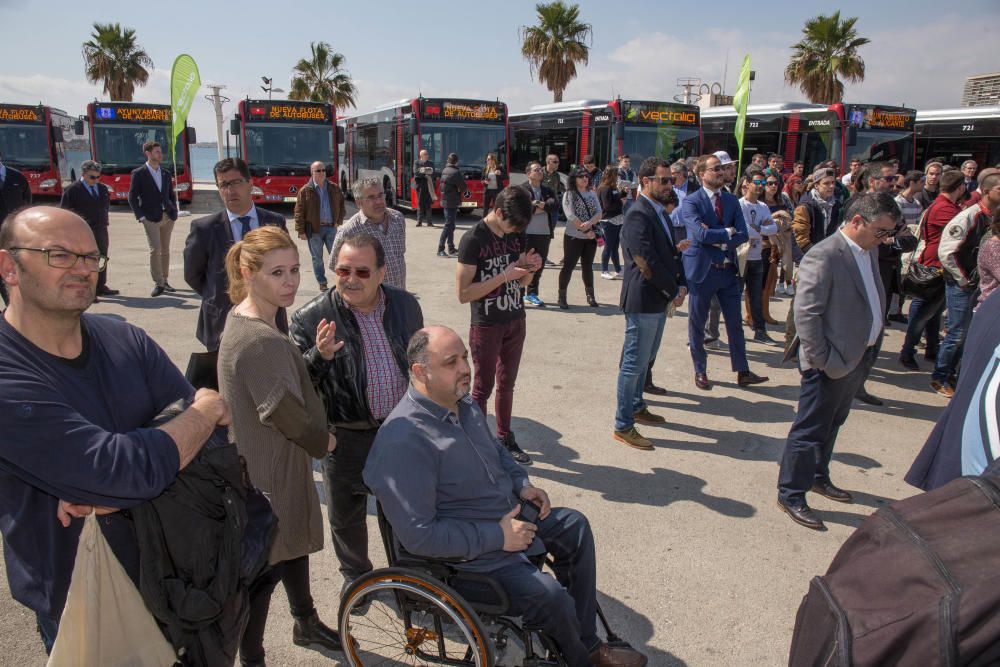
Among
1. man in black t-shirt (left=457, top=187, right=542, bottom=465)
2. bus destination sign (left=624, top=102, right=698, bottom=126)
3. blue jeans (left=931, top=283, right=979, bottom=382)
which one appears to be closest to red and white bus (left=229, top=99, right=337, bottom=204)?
bus destination sign (left=624, top=102, right=698, bottom=126)

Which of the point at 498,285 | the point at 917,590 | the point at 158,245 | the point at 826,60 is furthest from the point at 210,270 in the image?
the point at 826,60

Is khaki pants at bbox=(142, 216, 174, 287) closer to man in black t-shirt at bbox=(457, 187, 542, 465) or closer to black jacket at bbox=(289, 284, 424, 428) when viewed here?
man in black t-shirt at bbox=(457, 187, 542, 465)

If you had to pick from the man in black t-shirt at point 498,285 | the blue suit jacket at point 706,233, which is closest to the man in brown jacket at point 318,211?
the blue suit jacket at point 706,233

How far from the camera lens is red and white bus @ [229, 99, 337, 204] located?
1762 centimetres

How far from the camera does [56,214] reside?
177cm

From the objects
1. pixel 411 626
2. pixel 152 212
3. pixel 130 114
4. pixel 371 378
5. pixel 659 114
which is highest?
pixel 130 114

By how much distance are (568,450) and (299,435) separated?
2736mm

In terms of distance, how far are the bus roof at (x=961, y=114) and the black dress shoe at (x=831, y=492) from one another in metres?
15.0

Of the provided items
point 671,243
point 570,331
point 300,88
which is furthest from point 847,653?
point 300,88

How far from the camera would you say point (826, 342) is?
3.74 meters

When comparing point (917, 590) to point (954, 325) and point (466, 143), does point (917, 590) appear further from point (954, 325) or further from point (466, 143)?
point (466, 143)

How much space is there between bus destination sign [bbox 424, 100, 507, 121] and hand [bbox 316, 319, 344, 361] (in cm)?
1520

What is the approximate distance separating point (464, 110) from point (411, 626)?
1621 cm

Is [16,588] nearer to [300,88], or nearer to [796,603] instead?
[796,603]
